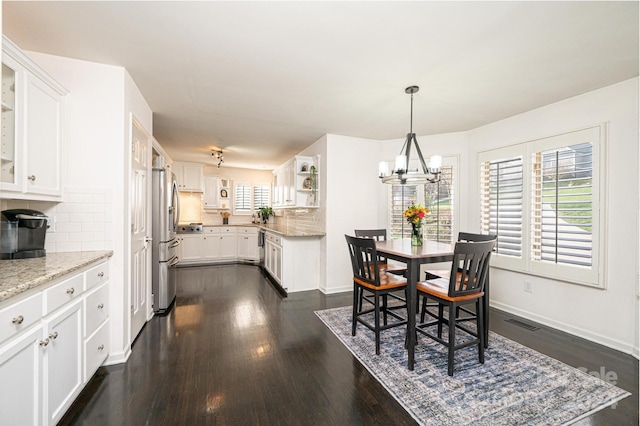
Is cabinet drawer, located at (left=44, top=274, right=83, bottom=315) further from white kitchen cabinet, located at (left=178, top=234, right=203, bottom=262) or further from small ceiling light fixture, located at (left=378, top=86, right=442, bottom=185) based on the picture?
white kitchen cabinet, located at (left=178, top=234, right=203, bottom=262)

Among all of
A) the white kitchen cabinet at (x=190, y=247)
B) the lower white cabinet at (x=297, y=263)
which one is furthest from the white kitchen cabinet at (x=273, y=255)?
the white kitchen cabinet at (x=190, y=247)

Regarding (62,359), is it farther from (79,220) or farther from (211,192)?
(211,192)

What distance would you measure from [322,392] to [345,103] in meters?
2.82

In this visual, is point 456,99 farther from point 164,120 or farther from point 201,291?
point 201,291

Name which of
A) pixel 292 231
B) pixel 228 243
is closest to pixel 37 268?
pixel 292 231

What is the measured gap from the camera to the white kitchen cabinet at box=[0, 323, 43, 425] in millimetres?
1194

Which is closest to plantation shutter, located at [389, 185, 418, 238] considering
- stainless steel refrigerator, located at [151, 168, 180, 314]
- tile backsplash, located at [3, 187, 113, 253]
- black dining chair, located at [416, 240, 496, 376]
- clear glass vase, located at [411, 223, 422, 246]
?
clear glass vase, located at [411, 223, 422, 246]

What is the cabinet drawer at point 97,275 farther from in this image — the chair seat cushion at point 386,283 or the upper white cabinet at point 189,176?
the upper white cabinet at point 189,176

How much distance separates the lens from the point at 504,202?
3557mm

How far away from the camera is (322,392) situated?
196 cm

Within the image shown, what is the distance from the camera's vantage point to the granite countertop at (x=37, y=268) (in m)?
1.27

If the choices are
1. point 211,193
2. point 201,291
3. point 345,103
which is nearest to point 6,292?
point 345,103

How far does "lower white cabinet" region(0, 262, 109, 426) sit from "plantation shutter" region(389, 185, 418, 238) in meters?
3.87

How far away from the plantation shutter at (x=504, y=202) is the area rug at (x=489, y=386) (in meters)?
1.35
